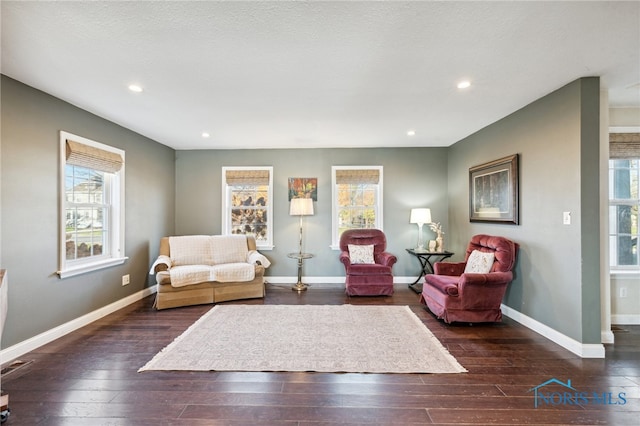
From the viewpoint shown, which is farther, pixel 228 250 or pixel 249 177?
Result: pixel 249 177

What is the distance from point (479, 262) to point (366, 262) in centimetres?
171

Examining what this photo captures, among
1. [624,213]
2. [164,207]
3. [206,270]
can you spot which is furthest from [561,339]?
[164,207]

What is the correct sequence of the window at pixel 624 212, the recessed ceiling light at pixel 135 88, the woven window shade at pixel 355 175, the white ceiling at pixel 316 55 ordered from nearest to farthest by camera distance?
the white ceiling at pixel 316 55 < the recessed ceiling light at pixel 135 88 < the window at pixel 624 212 < the woven window shade at pixel 355 175

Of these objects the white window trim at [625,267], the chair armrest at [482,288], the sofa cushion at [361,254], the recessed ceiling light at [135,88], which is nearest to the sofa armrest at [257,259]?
the sofa cushion at [361,254]

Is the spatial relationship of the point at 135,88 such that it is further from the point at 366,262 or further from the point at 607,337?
the point at 607,337

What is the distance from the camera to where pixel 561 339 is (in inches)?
104

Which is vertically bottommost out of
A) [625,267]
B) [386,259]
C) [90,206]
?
[386,259]

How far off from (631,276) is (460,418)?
118 inches

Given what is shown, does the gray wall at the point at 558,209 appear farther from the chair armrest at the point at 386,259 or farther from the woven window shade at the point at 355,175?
the woven window shade at the point at 355,175

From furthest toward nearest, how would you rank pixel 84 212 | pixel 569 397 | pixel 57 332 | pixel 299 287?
1. pixel 299 287
2. pixel 84 212
3. pixel 57 332
4. pixel 569 397

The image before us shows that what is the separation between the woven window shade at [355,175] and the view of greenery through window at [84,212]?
11.6 feet

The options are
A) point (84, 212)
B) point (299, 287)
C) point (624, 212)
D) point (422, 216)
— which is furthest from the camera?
point (422, 216)

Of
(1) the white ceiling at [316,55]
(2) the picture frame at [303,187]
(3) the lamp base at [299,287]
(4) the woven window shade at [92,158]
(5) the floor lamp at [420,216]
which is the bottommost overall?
(3) the lamp base at [299,287]

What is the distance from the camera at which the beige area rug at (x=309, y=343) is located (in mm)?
2275
